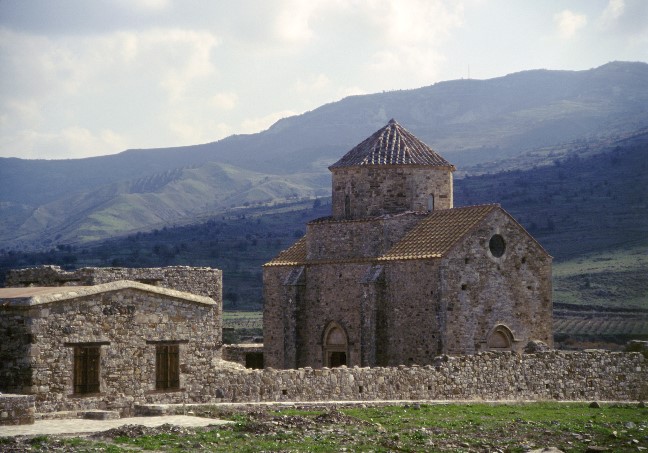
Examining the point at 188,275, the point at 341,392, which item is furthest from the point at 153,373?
the point at 188,275

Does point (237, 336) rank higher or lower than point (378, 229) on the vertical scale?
lower

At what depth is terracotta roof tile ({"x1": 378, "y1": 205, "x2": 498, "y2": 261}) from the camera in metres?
35.3

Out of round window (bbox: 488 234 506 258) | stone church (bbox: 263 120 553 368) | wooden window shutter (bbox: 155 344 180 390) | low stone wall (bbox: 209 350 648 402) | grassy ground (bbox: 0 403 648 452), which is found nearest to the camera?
grassy ground (bbox: 0 403 648 452)

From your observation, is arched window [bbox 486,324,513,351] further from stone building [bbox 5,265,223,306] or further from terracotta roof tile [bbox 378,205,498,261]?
stone building [bbox 5,265,223,306]

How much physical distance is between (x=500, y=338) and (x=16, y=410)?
1841 cm

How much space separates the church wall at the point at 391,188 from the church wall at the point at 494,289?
13.2 ft

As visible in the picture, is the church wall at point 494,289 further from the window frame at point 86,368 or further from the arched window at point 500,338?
the window frame at point 86,368

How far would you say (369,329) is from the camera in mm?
36250

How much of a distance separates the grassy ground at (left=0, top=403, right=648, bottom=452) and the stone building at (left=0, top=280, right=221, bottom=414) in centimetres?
180

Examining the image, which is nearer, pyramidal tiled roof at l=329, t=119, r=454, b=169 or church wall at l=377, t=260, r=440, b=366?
church wall at l=377, t=260, r=440, b=366

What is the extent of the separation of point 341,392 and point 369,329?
27.5 feet

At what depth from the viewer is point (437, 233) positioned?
1433 inches

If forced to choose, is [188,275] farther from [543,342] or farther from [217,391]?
[543,342]

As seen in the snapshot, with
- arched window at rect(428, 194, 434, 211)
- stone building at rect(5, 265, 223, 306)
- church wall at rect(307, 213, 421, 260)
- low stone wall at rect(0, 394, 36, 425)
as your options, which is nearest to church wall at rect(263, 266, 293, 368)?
church wall at rect(307, 213, 421, 260)
